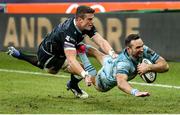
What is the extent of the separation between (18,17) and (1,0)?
9671 mm

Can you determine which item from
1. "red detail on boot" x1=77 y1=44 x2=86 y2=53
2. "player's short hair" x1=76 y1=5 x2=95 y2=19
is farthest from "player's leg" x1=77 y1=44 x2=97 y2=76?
"player's short hair" x1=76 y1=5 x2=95 y2=19

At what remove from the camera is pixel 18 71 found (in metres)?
16.2

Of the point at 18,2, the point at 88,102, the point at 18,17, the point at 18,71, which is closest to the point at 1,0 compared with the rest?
→ the point at 18,2

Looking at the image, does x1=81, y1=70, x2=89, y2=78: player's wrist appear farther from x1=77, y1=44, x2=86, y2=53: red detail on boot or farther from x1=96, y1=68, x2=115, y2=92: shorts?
x1=77, y1=44, x2=86, y2=53: red detail on boot

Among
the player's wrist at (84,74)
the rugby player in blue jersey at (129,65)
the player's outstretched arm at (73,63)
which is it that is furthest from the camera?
the player's outstretched arm at (73,63)

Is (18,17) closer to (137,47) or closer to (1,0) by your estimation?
(1,0)

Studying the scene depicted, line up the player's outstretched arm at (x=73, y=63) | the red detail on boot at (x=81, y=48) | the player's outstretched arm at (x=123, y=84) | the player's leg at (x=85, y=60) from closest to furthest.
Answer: the player's outstretched arm at (x=123, y=84) → the player's outstretched arm at (x=73, y=63) → the player's leg at (x=85, y=60) → the red detail on boot at (x=81, y=48)

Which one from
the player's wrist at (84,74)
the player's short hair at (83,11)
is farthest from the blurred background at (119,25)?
the player's wrist at (84,74)

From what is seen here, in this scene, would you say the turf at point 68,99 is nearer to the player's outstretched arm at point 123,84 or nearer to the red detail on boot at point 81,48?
the player's outstretched arm at point 123,84

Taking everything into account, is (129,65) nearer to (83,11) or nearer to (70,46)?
(70,46)

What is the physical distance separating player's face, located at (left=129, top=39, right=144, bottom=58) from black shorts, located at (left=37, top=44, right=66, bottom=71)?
1.99 m

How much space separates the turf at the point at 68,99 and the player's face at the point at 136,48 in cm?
85

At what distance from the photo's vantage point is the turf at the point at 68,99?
9570 millimetres

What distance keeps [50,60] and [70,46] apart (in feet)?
3.50
